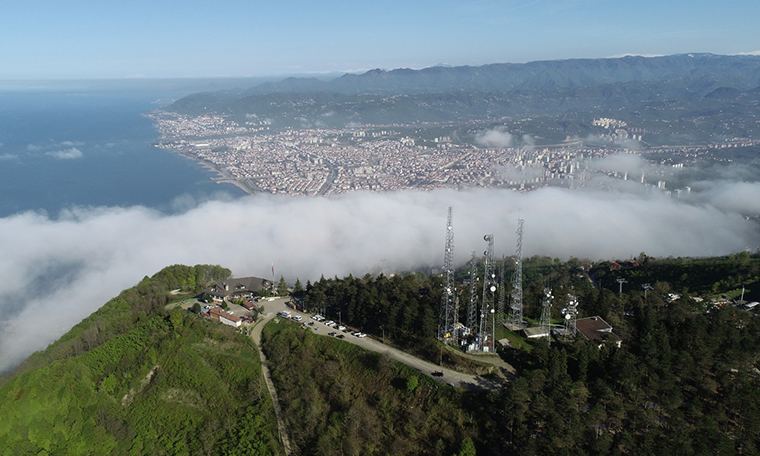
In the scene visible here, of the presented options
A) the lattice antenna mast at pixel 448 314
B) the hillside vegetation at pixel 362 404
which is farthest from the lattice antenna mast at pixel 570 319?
the hillside vegetation at pixel 362 404

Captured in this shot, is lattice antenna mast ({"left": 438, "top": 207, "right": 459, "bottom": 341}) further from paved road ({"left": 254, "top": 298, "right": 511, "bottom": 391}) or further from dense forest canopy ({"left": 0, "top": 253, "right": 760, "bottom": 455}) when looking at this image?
paved road ({"left": 254, "top": 298, "right": 511, "bottom": 391})

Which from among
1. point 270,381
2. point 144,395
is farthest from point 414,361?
point 144,395

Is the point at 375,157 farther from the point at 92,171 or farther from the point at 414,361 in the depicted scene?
the point at 414,361

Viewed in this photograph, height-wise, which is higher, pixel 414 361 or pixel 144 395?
pixel 414 361

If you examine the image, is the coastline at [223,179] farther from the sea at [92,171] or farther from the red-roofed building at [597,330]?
the red-roofed building at [597,330]

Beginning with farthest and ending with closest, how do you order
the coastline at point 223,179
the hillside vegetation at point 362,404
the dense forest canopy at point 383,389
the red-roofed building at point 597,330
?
1. the coastline at point 223,179
2. the red-roofed building at point 597,330
3. the hillside vegetation at point 362,404
4. the dense forest canopy at point 383,389

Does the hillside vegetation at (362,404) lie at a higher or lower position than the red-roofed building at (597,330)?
lower
